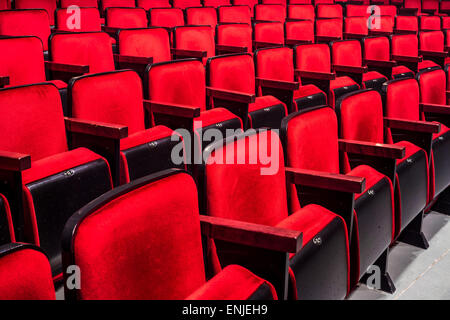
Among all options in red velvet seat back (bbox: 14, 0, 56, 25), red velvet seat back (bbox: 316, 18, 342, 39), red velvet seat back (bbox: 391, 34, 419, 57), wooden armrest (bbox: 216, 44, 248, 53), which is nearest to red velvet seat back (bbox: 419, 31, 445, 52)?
red velvet seat back (bbox: 391, 34, 419, 57)

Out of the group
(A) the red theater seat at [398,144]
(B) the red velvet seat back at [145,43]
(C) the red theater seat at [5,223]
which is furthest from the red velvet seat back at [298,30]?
(C) the red theater seat at [5,223]

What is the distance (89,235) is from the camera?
157 millimetres

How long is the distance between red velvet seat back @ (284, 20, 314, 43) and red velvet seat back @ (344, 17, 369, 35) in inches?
5.5

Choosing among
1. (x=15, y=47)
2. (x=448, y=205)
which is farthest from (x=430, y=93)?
(x=15, y=47)

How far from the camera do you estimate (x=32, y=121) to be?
304 mm

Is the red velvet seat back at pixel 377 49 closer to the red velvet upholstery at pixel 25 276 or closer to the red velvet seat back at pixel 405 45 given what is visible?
the red velvet seat back at pixel 405 45

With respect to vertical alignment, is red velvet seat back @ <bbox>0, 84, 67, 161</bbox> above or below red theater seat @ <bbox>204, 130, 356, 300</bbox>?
above

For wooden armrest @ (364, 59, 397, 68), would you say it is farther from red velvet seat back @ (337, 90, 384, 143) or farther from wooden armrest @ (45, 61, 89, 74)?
wooden armrest @ (45, 61, 89, 74)

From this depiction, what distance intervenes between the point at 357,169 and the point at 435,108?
183mm

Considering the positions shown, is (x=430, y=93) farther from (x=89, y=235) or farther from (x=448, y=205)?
(x=89, y=235)

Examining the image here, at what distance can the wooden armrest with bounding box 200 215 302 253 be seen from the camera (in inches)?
8.0

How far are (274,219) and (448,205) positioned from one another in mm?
260

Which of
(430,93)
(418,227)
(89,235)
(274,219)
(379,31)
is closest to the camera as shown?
(89,235)

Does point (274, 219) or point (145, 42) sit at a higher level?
point (145, 42)
